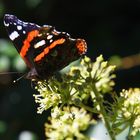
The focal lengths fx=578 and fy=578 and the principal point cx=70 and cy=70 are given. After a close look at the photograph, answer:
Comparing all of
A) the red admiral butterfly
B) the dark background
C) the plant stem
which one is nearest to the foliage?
the plant stem

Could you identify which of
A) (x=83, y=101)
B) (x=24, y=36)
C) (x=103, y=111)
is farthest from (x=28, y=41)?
(x=103, y=111)

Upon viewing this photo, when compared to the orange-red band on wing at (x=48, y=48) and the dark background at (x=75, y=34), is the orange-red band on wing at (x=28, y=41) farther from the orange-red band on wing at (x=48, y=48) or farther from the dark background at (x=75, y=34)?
the dark background at (x=75, y=34)

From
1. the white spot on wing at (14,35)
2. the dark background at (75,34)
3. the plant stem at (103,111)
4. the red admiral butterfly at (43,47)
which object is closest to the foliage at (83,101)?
the plant stem at (103,111)

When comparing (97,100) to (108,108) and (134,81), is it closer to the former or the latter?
(108,108)

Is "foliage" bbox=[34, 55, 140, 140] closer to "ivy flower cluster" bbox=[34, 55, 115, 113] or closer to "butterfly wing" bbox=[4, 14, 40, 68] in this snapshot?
"ivy flower cluster" bbox=[34, 55, 115, 113]

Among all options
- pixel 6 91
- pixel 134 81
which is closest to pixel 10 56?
pixel 6 91

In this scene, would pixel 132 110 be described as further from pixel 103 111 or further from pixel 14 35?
pixel 14 35
